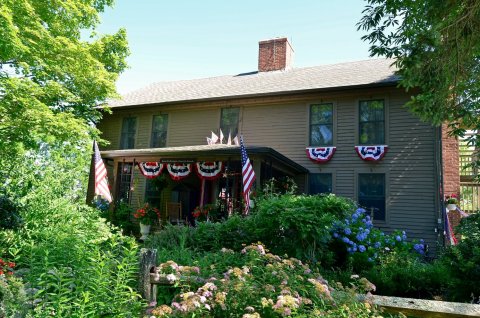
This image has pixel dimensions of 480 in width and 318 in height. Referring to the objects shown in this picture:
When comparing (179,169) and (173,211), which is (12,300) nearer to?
(179,169)

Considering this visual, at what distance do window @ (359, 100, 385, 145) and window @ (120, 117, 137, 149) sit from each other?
995 cm

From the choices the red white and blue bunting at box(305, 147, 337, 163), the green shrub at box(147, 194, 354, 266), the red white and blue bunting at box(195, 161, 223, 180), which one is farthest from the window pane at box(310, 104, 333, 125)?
the green shrub at box(147, 194, 354, 266)

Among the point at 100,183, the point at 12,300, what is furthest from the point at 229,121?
the point at 12,300

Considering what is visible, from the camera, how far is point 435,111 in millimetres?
7195

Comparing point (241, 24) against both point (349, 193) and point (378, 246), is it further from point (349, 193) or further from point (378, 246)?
point (378, 246)

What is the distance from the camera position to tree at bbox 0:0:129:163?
8250 millimetres

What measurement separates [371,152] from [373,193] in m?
1.37

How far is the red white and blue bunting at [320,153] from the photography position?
37.9ft

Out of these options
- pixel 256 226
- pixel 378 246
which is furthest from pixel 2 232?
pixel 378 246

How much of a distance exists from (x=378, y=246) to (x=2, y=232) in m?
7.07

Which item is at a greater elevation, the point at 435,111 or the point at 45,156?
the point at 435,111

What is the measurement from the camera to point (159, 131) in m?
14.9

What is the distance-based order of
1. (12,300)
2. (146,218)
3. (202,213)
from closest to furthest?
(12,300) < (202,213) < (146,218)

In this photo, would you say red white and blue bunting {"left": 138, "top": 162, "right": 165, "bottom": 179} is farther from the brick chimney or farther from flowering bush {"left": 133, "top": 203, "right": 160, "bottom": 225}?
the brick chimney
